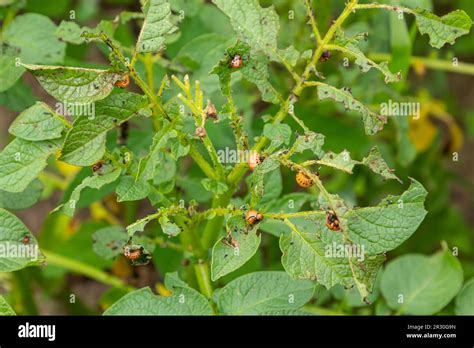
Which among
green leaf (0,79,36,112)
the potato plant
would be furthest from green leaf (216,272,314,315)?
green leaf (0,79,36,112)

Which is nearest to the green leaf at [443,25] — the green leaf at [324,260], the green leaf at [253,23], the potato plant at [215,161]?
the potato plant at [215,161]

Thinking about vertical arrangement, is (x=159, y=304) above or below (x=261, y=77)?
below

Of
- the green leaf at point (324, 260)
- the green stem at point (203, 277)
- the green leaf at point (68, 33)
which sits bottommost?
the green stem at point (203, 277)

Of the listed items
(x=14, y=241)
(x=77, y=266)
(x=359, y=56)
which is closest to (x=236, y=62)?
(x=359, y=56)

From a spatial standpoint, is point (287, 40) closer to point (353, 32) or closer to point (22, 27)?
point (353, 32)

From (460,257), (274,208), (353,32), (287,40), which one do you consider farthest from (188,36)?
(460,257)

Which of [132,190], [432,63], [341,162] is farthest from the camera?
[432,63]

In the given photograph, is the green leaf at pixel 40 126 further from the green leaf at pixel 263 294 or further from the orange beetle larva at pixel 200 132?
the green leaf at pixel 263 294

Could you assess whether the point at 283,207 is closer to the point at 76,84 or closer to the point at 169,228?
the point at 169,228
